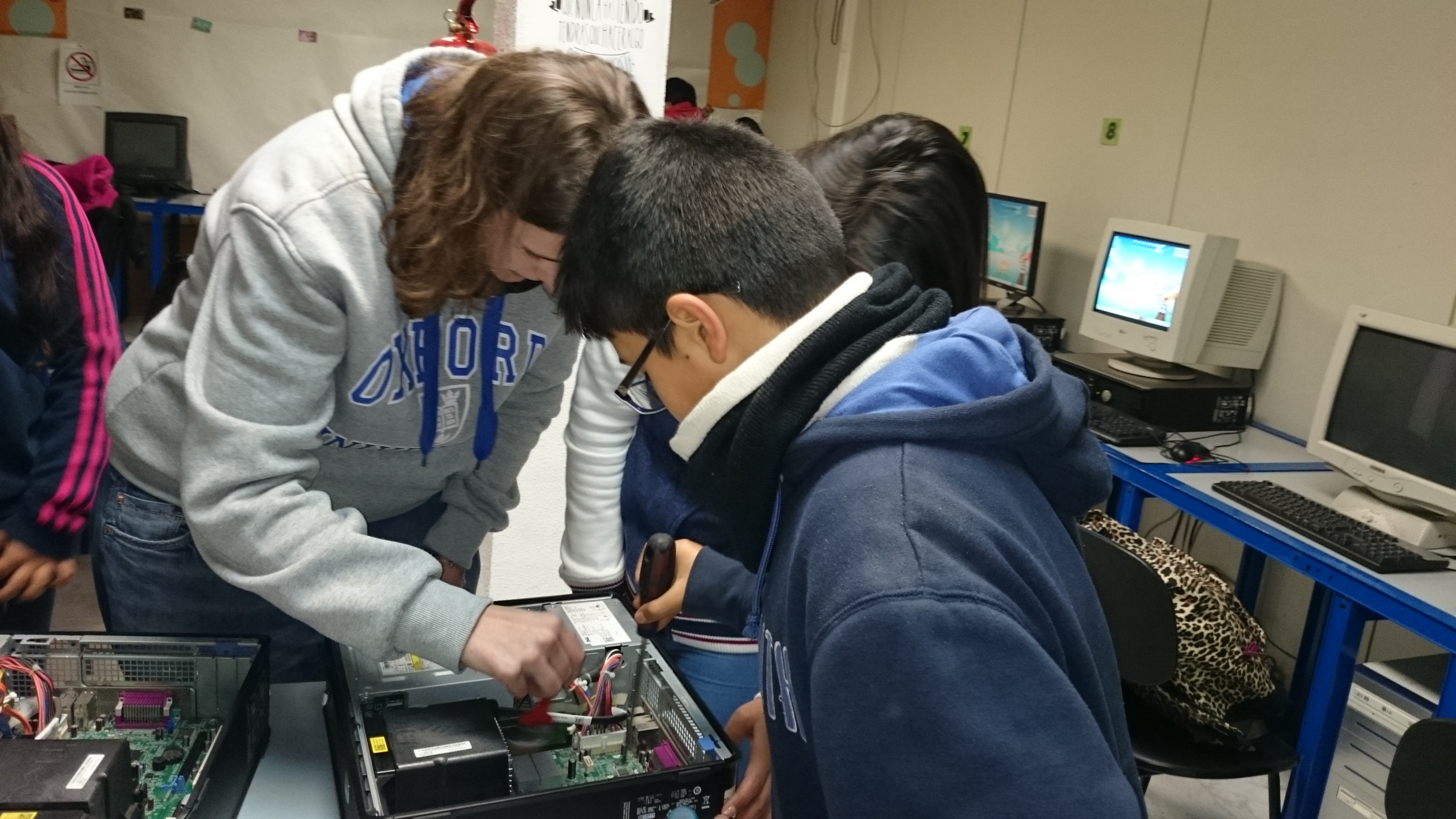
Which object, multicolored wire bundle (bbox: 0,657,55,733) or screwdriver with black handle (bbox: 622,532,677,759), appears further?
screwdriver with black handle (bbox: 622,532,677,759)

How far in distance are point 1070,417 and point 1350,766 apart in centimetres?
186

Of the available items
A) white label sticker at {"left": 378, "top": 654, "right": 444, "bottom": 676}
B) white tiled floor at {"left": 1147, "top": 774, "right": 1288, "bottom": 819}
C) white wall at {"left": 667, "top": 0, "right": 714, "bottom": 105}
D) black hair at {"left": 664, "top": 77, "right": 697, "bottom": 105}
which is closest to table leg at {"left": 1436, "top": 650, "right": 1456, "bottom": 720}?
white tiled floor at {"left": 1147, "top": 774, "right": 1288, "bottom": 819}

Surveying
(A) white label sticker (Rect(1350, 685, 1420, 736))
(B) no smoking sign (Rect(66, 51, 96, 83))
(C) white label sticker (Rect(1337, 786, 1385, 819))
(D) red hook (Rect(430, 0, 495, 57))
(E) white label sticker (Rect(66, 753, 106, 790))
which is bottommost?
(C) white label sticker (Rect(1337, 786, 1385, 819))

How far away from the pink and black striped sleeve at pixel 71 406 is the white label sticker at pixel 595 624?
2.27 ft

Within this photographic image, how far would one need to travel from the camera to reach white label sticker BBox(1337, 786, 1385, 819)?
2059 millimetres

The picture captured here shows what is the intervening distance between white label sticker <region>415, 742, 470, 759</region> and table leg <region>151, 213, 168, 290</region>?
4.66 metres

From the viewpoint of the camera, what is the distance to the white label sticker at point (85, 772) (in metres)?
0.75

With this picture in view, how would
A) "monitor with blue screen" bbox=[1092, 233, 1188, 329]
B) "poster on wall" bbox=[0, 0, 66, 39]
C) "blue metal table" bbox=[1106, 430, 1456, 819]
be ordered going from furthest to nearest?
"poster on wall" bbox=[0, 0, 66, 39], "monitor with blue screen" bbox=[1092, 233, 1188, 329], "blue metal table" bbox=[1106, 430, 1456, 819]

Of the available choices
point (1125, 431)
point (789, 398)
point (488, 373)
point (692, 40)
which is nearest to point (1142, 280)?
point (1125, 431)

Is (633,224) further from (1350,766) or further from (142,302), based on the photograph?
(142,302)

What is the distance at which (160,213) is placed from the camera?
4.88 metres

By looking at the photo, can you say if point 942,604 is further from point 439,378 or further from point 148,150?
point 148,150

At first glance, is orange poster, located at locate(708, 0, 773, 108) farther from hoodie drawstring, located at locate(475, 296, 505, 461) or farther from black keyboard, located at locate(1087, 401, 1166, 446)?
hoodie drawstring, located at locate(475, 296, 505, 461)

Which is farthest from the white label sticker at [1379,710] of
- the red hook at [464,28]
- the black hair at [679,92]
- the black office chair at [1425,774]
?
the black hair at [679,92]
